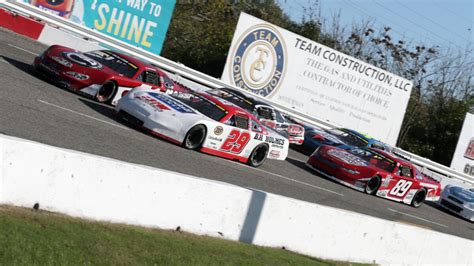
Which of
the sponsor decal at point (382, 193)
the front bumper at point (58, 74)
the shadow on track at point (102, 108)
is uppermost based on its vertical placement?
the front bumper at point (58, 74)

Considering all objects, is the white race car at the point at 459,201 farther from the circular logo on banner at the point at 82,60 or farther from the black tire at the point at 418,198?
the circular logo on banner at the point at 82,60

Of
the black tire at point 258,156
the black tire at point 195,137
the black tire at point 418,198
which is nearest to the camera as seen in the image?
the black tire at point 195,137

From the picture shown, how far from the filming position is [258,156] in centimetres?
1759

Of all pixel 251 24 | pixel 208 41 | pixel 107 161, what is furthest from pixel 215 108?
pixel 208 41

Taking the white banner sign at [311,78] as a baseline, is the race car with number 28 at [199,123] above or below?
below

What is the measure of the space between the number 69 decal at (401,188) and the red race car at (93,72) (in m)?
7.87

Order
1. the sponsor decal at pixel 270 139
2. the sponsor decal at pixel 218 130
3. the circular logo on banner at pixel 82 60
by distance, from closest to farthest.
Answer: the sponsor decal at pixel 218 130
the circular logo on banner at pixel 82 60
the sponsor decal at pixel 270 139

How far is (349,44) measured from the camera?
4541cm

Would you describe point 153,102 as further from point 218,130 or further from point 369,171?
point 369,171

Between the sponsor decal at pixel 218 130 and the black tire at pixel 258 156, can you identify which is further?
the black tire at pixel 258 156

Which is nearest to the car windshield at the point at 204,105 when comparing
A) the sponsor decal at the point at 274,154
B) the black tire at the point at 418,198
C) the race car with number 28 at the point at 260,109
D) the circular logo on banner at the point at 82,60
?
the circular logo on banner at the point at 82,60

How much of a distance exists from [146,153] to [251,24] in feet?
57.5

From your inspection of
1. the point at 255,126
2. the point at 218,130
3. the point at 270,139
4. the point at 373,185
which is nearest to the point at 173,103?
the point at 218,130

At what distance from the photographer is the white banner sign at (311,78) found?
29.7 metres
